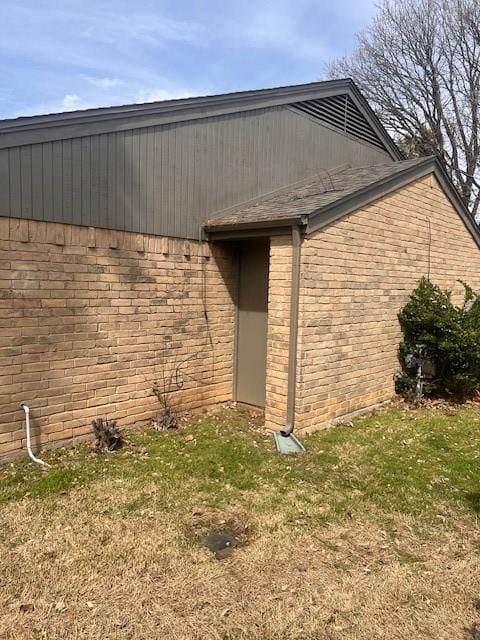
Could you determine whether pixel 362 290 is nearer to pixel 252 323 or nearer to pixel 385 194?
pixel 385 194

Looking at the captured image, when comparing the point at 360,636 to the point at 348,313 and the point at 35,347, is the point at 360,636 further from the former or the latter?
the point at 348,313

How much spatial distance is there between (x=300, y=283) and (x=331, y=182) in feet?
9.53

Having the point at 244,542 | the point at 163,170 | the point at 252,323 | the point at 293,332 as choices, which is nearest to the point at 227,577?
the point at 244,542

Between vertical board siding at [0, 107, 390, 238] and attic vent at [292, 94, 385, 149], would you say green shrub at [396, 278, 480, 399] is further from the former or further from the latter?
attic vent at [292, 94, 385, 149]

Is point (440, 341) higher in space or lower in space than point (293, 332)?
lower

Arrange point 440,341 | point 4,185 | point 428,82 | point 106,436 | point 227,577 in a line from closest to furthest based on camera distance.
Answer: point 227,577
point 4,185
point 106,436
point 440,341
point 428,82

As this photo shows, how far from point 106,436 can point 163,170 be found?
137 inches

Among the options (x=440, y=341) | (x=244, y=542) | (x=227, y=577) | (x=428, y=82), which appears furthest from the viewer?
(x=428, y=82)

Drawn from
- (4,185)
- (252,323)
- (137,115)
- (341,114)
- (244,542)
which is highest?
(341,114)

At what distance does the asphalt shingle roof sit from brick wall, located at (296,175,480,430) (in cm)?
35

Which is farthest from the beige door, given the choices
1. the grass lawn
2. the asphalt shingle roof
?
the grass lawn

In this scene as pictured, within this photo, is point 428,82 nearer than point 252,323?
No

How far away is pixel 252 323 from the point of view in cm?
A: 730

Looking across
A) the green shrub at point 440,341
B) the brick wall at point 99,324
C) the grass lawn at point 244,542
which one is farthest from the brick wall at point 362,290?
the brick wall at point 99,324
